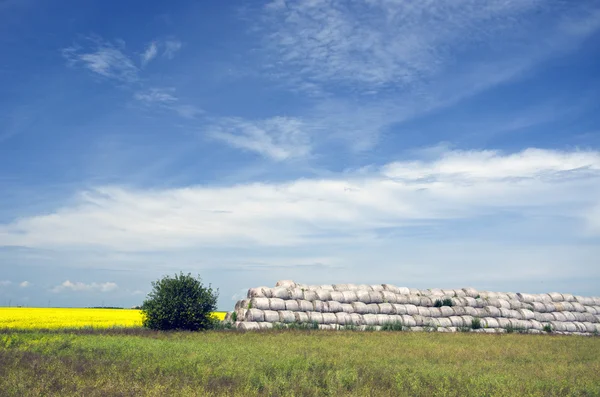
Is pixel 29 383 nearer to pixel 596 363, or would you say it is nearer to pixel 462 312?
pixel 596 363

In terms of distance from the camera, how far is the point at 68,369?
11.2 meters

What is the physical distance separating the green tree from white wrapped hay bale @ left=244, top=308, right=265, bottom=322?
156cm

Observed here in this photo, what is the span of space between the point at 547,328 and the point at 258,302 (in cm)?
1578

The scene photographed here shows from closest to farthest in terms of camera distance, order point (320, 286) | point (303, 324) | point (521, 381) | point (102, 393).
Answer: point (102, 393) < point (521, 381) < point (303, 324) < point (320, 286)

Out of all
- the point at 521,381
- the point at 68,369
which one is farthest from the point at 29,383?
the point at 521,381

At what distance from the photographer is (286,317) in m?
23.7

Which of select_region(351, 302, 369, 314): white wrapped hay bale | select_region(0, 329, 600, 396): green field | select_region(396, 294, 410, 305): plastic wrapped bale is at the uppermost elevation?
select_region(396, 294, 410, 305): plastic wrapped bale

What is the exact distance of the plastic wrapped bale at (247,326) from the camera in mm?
22264

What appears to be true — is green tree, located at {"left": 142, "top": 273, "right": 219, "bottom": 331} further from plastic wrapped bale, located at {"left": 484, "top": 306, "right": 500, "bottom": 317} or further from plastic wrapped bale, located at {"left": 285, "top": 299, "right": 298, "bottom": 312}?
plastic wrapped bale, located at {"left": 484, "top": 306, "right": 500, "bottom": 317}

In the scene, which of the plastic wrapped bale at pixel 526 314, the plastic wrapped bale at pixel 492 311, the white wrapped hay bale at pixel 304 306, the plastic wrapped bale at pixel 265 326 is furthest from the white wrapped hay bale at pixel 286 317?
the plastic wrapped bale at pixel 526 314

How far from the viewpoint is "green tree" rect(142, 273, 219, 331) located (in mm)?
21859

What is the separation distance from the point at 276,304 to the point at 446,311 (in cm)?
912

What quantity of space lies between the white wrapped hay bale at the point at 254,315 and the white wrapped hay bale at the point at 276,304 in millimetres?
745

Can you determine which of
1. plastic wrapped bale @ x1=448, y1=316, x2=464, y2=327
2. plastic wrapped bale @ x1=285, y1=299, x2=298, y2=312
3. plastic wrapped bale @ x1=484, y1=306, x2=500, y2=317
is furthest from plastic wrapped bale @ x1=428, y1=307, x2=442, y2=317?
plastic wrapped bale @ x1=285, y1=299, x2=298, y2=312
